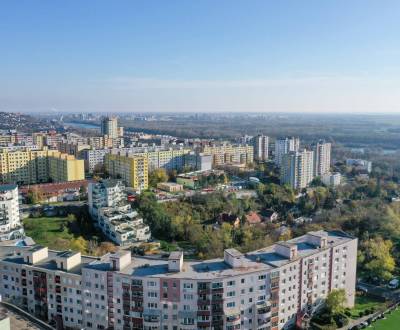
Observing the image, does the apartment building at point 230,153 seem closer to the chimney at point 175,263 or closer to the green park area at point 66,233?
the green park area at point 66,233

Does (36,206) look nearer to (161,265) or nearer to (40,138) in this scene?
(161,265)

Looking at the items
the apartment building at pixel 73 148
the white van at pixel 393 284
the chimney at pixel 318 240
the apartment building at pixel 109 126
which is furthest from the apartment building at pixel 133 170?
the apartment building at pixel 109 126

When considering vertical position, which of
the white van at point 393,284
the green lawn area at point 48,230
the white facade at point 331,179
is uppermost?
the white facade at point 331,179

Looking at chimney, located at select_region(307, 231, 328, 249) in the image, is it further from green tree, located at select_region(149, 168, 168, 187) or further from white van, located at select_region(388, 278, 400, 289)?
green tree, located at select_region(149, 168, 168, 187)

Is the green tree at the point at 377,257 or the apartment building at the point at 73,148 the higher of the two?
the apartment building at the point at 73,148

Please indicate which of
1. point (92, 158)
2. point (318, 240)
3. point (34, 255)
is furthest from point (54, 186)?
point (318, 240)

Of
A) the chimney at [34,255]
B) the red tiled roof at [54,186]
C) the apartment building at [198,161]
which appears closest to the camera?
the chimney at [34,255]
